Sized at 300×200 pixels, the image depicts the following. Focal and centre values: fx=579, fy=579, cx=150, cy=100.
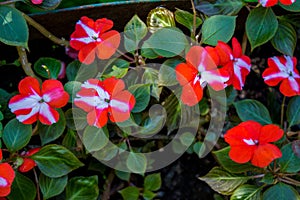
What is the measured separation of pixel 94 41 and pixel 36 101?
0.17 m

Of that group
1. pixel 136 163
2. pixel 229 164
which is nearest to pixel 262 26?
pixel 229 164

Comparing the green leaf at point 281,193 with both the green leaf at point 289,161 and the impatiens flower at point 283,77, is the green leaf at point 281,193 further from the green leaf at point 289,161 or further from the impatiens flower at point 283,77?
the impatiens flower at point 283,77

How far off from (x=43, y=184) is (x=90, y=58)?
302 millimetres

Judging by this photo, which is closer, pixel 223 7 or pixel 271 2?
pixel 271 2

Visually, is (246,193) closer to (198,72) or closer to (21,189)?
(198,72)

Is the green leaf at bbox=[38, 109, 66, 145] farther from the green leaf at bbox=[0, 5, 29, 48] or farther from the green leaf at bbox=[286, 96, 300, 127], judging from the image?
the green leaf at bbox=[286, 96, 300, 127]

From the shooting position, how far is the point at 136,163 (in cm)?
129

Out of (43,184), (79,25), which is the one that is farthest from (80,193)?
(79,25)

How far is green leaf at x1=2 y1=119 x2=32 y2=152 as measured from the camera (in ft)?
3.96

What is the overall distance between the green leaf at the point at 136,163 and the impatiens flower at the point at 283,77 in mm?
A: 326

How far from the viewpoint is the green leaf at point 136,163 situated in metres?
1.28

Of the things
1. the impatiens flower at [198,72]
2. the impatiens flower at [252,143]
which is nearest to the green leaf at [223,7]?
the impatiens flower at [198,72]

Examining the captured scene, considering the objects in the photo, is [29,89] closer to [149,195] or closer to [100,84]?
[100,84]

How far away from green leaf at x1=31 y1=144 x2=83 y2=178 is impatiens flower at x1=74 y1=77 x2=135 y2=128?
0.40ft
